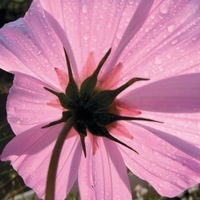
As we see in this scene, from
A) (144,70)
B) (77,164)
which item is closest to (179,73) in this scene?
(144,70)

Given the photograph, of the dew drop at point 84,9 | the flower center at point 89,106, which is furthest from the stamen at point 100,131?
the dew drop at point 84,9

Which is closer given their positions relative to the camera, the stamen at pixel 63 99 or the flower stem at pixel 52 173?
the flower stem at pixel 52 173

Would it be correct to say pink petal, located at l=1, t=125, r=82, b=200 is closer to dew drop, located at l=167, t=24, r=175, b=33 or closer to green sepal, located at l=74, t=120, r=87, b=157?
green sepal, located at l=74, t=120, r=87, b=157

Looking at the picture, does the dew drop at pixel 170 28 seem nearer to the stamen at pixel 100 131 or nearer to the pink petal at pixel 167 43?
the pink petal at pixel 167 43

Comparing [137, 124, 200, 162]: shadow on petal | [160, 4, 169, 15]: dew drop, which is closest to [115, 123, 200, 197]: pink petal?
[137, 124, 200, 162]: shadow on petal

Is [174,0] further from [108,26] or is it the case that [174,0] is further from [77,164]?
[77,164]

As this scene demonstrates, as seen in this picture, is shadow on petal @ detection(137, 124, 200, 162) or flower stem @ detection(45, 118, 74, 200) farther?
shadow on petal @ detection(137, 124, 200, 162)

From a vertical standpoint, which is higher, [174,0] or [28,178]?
[174,0]
